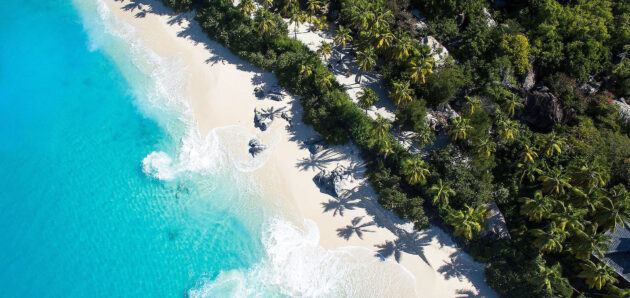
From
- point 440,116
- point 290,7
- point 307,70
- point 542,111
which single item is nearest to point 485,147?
point 440,116

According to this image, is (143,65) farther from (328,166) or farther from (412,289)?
(412,289)

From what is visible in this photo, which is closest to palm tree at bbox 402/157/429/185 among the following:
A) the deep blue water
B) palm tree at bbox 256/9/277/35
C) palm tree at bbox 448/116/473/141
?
palm tree at bbox 448/116/473/141

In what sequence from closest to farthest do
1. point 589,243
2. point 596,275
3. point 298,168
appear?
point 596,275 → point 589,243 → point 298,168

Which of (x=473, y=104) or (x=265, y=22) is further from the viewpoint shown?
(x=265, y=22)

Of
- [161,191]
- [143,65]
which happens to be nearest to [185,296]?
[161,191]

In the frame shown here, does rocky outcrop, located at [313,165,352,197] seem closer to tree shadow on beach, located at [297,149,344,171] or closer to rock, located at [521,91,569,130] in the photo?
tree shadow on beach, located at [297,149,344,171]

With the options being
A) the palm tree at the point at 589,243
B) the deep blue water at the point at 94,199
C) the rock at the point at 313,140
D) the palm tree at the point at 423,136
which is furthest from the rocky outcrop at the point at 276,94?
the palm tree at the point at 589,243

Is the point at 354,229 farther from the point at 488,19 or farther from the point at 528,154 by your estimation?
the point at 488,19
